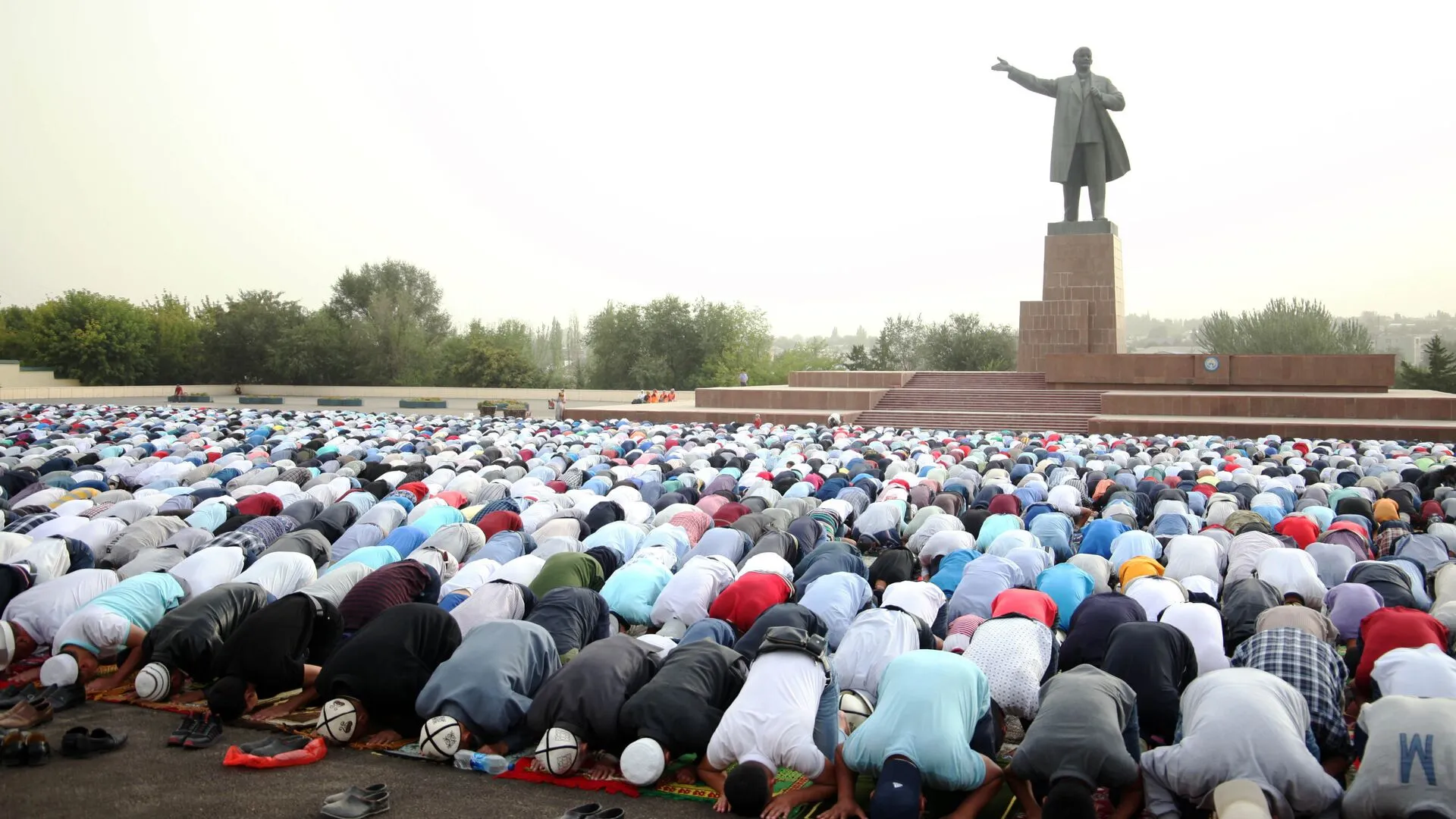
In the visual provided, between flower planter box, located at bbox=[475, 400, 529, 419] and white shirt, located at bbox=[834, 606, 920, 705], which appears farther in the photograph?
flower planter box, located at bbox=[475, 400, 529, 419]

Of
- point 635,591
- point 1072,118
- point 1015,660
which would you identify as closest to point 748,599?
point 635,591

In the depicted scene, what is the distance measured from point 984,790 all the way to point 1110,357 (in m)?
18.9

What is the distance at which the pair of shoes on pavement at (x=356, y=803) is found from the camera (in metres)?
4.03

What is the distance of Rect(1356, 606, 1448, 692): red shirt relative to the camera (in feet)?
15.7

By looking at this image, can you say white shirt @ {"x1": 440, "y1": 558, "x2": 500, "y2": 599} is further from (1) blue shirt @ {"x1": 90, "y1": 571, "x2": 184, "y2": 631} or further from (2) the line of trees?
(2) the line of trees

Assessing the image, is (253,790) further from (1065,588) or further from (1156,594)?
(1156,594)

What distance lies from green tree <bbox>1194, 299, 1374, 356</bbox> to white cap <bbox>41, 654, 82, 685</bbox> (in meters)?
46.4

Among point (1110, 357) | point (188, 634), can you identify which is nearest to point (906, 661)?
point (188, 634)

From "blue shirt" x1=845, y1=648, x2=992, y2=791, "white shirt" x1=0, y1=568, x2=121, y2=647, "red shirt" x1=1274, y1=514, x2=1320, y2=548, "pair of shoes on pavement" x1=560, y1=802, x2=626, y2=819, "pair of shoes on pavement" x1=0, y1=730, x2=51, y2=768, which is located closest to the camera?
"pair of shoes on pavement" x1=560, y1=802, x2=626, y2=819

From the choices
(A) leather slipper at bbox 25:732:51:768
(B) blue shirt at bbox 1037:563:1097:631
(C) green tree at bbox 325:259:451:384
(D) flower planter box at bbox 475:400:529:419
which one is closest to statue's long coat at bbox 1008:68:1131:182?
(D) flower planter box at bbox 475:400:529:419

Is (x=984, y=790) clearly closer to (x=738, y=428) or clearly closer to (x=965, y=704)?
(x=965, y=704)

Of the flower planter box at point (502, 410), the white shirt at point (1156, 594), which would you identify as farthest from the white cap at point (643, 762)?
the flower planter box at point (502, 410)

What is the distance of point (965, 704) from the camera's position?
164 inches

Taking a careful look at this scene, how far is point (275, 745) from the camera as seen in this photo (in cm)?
464
